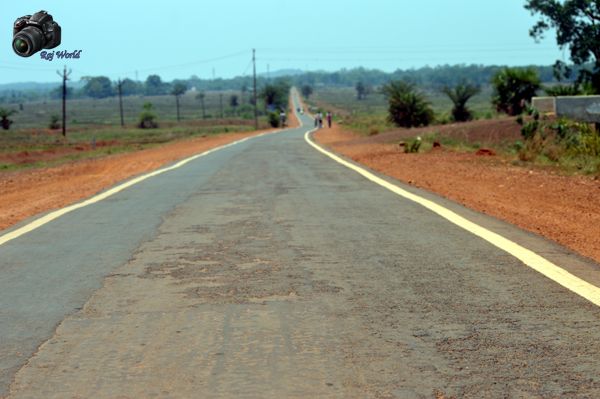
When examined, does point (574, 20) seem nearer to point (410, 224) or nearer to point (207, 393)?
point (410, 224)

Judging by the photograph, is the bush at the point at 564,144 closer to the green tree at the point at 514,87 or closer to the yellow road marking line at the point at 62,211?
the yellow road marking line at the point at 62,211

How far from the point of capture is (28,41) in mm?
10258

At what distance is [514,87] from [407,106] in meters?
7.90

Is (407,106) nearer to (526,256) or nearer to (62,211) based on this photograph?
(62,211)

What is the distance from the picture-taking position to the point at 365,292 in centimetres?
647

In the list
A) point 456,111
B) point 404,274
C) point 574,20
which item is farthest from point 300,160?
point 574,20

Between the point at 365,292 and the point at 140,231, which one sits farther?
the point at 140,231

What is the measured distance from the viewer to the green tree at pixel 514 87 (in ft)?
162

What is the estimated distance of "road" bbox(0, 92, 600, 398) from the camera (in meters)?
4.41

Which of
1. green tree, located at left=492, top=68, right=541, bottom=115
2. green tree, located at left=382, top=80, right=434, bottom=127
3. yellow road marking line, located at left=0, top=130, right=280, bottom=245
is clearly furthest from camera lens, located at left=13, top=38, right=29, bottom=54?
green tree, located at left=382, top=80, right=434, bottom=127

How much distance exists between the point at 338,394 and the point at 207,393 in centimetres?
62

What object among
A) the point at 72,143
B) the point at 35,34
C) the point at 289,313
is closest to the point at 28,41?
the point at 35,34

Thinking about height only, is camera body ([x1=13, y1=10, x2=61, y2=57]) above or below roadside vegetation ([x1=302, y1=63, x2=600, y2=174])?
above

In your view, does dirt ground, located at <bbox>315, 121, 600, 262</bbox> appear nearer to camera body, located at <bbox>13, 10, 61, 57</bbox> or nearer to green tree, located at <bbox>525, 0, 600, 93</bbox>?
camera body, located at <bbox>13, 10, 61, 57</bbox>
